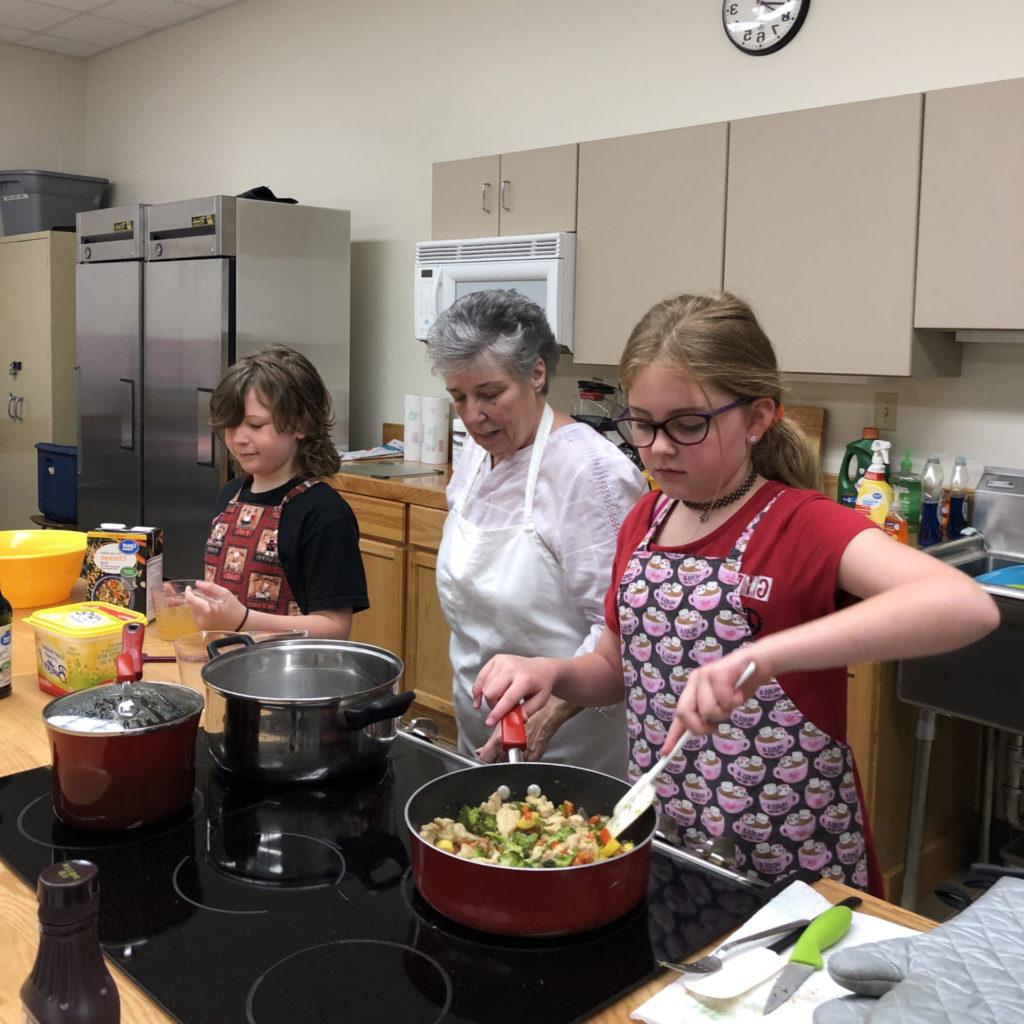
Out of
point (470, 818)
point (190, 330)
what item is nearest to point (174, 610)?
point (470, 818)

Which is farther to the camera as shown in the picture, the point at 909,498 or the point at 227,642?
the point at 909,498

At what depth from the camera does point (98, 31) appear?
5590 millimetres

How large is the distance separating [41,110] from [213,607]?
5.30 metres

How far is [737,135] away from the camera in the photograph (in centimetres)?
292

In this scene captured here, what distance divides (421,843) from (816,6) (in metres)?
2.89

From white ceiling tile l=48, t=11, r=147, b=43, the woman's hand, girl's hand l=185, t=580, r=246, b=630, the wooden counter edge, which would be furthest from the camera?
white ceiling tile l=48, t=11, r=147, b=43

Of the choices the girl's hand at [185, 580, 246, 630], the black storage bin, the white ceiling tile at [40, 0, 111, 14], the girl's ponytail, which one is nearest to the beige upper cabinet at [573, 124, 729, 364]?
the girl's ponytail

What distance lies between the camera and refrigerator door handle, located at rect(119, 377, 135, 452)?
462cm

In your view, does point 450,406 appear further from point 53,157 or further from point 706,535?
point 53,157

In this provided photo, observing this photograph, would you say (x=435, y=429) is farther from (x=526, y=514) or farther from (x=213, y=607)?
(x=213, y=607)

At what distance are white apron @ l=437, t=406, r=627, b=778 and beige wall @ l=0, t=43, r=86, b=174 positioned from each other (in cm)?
512

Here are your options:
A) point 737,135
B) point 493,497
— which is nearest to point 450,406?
point 737,135

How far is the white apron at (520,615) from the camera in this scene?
1.84 m

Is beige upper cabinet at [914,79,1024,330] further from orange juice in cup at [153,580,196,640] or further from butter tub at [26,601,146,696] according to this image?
butter tub at [26,601,146,696]
